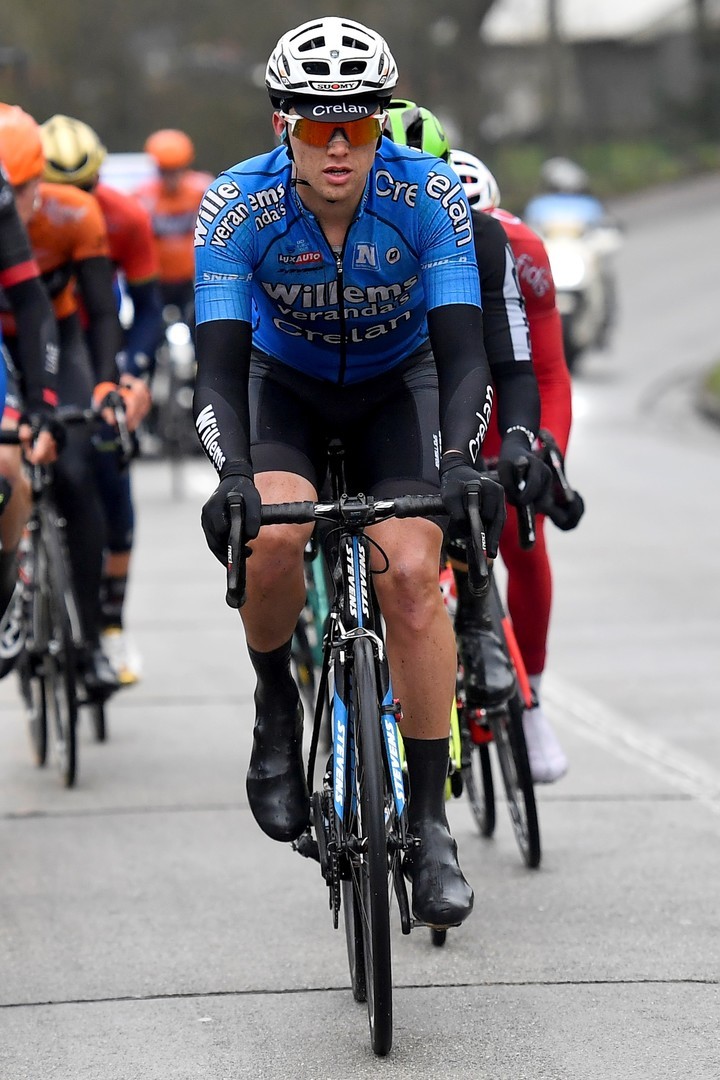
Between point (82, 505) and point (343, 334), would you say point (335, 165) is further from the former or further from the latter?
point (82, 505)

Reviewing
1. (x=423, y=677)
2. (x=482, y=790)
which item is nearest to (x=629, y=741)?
(x=482, y=790)

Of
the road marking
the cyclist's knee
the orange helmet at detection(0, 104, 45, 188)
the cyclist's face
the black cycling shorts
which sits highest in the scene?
the orange helmet at detection(0, 104, 45, 188)

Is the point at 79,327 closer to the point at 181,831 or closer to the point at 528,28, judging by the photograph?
the point at 181,831

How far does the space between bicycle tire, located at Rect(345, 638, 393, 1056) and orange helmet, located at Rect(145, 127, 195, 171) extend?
37.0 ft

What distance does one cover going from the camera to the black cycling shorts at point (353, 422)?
4.77 metres

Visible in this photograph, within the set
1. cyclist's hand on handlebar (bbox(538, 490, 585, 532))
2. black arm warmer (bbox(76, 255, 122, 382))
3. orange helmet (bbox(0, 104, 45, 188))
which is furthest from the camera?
black arm warmer (bbox(76, 255, 122, 382))

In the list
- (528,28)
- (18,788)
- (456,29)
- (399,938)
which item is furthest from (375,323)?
(528,28)

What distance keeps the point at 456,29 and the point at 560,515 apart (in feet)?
125

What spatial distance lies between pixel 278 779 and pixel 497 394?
1210mm

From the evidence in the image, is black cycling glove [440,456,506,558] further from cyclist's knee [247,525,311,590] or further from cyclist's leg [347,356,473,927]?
cyclist's knee [247,525,311,590]

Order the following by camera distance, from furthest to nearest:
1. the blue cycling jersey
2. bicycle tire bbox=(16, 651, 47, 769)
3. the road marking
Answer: bicycle tire bbox=(16, 651, 47, 769) → the road marking → the blue cycling jersey

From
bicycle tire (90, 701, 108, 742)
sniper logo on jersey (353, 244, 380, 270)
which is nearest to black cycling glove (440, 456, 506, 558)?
sniper logo on jersey (353, 244, 380, 270)

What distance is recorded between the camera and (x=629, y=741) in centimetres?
731

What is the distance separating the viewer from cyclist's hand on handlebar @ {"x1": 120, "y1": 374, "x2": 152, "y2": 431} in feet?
23.9
